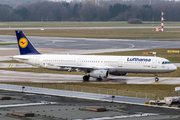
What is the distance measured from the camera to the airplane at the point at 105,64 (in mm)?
66750

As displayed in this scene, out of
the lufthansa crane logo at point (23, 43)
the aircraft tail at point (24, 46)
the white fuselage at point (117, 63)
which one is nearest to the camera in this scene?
the white fuselage at point (117, 63)

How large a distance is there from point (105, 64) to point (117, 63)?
223 cm

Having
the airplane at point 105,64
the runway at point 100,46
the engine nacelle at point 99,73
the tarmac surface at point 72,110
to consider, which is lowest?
the tarmac surface at point 72,110

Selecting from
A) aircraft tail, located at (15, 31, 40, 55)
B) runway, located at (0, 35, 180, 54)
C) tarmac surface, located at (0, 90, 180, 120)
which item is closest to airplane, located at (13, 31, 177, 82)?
aircraft tail, located at (15, 31, 40, 55)

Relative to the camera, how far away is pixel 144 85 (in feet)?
202

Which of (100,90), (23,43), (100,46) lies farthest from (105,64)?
(100,46)

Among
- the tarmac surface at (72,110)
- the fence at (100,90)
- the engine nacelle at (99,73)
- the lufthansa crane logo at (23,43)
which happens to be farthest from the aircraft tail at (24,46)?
the tarmac surface at (72,110)

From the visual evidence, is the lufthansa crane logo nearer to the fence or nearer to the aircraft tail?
the aircraft tail

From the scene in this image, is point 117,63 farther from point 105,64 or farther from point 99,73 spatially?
point 99,73

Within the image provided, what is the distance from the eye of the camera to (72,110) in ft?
131

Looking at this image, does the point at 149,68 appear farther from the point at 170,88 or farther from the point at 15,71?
the point at 15,71

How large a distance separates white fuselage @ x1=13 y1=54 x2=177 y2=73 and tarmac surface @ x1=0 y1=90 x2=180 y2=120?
21.0m

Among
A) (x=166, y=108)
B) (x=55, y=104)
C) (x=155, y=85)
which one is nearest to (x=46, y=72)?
(x=155, y=85)

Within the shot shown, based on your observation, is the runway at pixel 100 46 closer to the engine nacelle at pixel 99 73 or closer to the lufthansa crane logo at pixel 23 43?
the lufthansa crane logo at pixel 23 43
